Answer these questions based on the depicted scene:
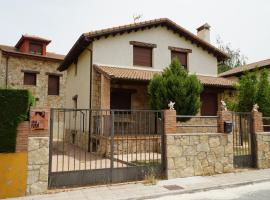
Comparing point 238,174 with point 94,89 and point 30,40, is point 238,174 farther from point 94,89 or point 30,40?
point 30,40

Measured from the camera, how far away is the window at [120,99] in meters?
14.4

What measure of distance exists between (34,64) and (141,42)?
38.6 ft

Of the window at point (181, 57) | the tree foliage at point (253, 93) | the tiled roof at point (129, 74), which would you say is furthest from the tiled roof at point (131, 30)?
the tree foliage at point (253, 93)

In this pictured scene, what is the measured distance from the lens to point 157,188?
23.1ft

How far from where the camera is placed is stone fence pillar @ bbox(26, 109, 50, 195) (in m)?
6.45

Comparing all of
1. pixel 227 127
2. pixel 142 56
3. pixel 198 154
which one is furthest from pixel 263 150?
pixel 142 56

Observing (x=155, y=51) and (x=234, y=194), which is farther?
(x=155, y=51)

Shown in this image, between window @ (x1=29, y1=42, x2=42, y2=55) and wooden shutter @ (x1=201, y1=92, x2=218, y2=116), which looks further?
window @ (x1=29, y1=42, x2=42, y2=55)

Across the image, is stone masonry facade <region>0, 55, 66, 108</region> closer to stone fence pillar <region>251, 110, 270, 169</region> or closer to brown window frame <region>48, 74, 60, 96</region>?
brown window frame <region>48, 74, 60, 96</region>

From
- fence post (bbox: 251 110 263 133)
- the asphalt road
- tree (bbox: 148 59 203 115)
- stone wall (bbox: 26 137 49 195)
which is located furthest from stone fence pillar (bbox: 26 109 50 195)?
fence post (bbox: 251 110 263 133)

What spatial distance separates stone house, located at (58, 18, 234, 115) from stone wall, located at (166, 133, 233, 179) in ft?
17.0

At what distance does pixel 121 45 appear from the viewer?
15.0 metres

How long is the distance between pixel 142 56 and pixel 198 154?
8.49 meters

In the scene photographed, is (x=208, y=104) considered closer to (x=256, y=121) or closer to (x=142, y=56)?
(x=142, y=56)
